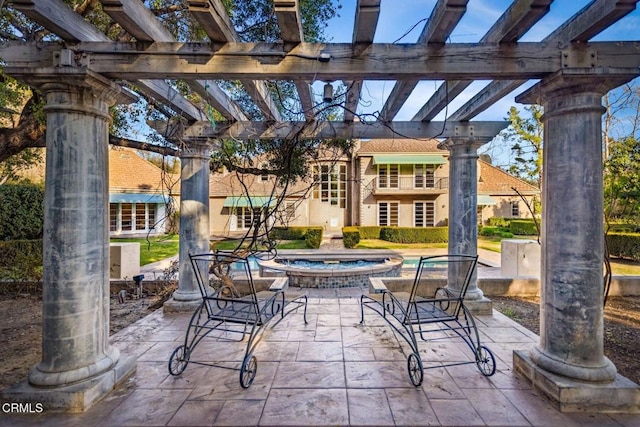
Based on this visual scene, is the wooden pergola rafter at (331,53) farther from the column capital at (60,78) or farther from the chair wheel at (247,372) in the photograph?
the chair wheel at (247,372)

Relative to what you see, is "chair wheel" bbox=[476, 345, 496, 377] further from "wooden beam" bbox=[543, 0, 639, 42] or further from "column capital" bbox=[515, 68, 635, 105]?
"wooden beam" bbox=[543, 0, 639, 42]

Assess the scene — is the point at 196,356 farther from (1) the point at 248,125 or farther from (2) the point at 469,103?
(2) the point at 469,103

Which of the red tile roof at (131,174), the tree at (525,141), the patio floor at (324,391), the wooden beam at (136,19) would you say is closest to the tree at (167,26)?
the wooden beam at (136,19)

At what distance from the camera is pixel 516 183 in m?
27.5

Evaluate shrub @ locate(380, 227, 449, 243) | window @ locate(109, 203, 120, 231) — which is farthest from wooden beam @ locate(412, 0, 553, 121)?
window @ locate(109, 203, 120, 231)

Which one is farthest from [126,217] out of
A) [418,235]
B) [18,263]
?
[418,235]

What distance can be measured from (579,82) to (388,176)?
2021 centimetres

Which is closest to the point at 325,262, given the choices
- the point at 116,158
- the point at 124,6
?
the point at 124,6

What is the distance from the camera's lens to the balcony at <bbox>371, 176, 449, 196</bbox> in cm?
2253

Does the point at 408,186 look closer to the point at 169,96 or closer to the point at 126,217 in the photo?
the point at 126,217

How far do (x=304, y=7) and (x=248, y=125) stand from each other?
210 centimetres

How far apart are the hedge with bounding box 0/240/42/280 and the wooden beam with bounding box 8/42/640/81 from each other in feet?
25.8

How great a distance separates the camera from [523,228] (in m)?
23.7

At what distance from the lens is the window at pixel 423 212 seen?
23266 mm
